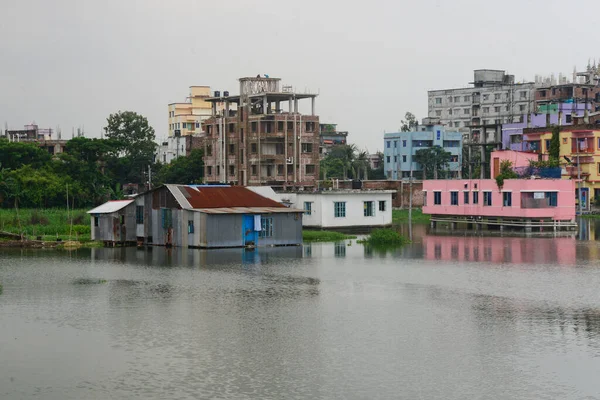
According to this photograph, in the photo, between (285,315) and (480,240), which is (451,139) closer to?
(480,240)

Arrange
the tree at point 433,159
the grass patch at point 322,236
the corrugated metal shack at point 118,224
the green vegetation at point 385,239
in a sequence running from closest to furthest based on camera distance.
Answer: the corrugated metal shack at point 118,224
the green vegetation at point 385,239
the grass patch at point 322,236
the tree at point 433,159

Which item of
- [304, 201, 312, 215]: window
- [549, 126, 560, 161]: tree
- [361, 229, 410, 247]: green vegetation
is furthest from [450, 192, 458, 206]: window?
[361, 229, 410, 247]: green vegetation

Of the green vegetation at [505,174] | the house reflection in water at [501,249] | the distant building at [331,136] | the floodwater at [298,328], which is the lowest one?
the floodwater at [298,328]

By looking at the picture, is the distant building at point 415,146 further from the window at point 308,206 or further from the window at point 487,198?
the window at point 308,206

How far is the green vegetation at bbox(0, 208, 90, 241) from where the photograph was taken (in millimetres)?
56969

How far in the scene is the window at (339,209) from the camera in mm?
66188

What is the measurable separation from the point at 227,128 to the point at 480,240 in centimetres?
4028

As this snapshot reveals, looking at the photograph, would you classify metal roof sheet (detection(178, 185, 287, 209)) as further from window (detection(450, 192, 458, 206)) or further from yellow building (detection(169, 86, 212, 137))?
yellow building (detection(169, 86, 212, 137))

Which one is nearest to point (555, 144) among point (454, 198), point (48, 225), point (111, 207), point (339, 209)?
point (454, 198)

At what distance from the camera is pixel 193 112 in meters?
138

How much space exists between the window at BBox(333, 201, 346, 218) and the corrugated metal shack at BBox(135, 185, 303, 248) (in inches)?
463

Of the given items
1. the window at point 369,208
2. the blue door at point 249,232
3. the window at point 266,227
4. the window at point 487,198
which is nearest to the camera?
the blue door at point 249,232

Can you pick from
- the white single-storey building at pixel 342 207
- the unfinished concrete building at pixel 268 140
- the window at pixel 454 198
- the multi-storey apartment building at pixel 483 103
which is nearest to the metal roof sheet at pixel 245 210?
the white single-storey building at pixel 342 207

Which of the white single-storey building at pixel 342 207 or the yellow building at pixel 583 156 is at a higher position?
the yellow building at pixel 583 156
